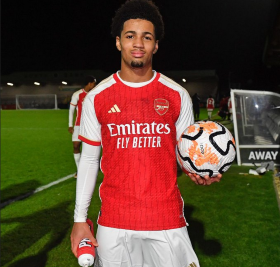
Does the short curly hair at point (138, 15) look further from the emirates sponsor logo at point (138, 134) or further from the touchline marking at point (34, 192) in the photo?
the touchline marking at point (34, 192)

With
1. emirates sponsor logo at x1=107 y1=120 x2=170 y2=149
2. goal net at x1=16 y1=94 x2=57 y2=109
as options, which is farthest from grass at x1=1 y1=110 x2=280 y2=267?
goal net at x1=16 y1=94 x2=57 y2=109

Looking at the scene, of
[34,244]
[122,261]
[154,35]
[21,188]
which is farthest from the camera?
[21,188]

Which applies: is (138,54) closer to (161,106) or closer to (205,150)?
(161,106)

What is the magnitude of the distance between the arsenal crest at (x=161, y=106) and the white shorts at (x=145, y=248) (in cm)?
68

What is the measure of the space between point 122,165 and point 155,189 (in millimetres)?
230

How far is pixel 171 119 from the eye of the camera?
2.13 m

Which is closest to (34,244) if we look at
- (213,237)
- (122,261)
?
(213,237)

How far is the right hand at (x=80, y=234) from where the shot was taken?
202 cm

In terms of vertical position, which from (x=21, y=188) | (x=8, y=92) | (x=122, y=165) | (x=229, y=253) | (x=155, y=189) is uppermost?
(x=8, y=92)

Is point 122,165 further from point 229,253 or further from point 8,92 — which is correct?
point 8,92

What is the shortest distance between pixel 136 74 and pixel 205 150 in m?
0.60

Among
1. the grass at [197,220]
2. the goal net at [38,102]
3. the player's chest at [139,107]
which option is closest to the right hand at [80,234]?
the player's chest at [139,107]

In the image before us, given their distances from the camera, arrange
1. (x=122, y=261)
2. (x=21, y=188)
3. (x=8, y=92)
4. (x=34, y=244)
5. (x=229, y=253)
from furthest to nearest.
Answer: (x=8, y=92) < (x=21, y=188) < (x=34, y=244) < (x=229, y=253) < (x=122, y=261)

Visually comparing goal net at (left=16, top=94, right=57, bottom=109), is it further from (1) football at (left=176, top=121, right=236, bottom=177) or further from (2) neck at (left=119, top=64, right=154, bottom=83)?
(1) football at (left=176, top=121, right=236, bottom=177)
